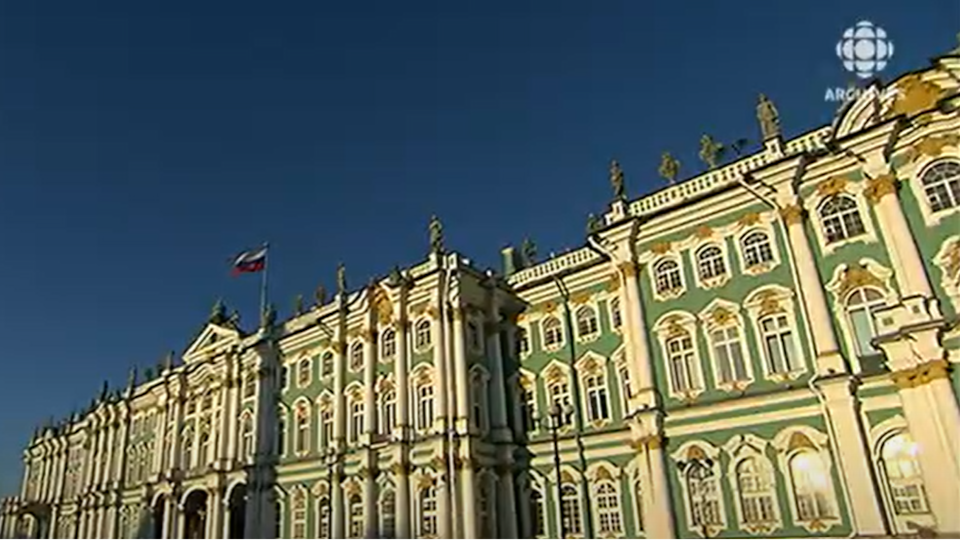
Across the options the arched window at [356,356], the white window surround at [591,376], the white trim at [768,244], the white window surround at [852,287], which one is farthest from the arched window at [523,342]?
the white window surround at [852,287]

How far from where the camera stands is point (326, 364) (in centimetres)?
4138

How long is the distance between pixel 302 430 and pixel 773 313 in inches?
1141

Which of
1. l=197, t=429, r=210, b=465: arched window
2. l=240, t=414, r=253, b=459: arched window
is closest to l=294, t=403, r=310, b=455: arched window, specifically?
l=240, t=414, r=253, b=459: arched window

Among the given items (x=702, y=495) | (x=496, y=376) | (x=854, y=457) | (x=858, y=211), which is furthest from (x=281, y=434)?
(x=858, y=211)

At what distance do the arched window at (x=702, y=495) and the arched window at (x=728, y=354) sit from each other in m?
3.76

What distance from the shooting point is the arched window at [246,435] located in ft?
144

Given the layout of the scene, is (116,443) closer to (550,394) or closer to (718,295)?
(550,394)

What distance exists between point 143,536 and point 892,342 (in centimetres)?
5250

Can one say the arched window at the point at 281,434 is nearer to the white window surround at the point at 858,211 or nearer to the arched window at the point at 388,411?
the arched window at the point at 388,411

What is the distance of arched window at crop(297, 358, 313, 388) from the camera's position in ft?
139

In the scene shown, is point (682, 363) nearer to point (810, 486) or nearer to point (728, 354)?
point (728, 354)

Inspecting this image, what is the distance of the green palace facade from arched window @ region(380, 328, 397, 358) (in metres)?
0.35

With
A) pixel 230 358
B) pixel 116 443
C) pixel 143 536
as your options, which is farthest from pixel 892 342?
pixel 116 443

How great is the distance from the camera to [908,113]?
951 inches
